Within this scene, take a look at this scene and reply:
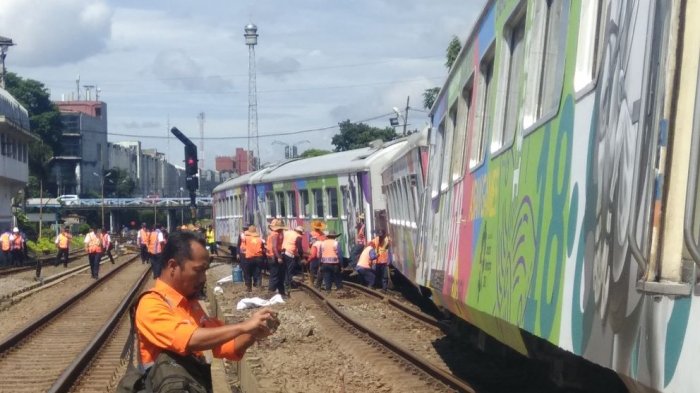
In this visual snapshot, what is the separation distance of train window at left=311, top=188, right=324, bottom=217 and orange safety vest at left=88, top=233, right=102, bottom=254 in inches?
233

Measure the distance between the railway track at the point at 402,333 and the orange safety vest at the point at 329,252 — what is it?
0.72 m

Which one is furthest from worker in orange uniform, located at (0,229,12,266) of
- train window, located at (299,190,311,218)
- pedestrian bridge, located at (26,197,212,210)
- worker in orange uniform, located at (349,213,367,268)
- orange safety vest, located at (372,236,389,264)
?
pedestrian bridge, located at (26,197,212,210)

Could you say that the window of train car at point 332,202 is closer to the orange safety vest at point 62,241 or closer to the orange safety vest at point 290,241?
the orange safety vest at point 290,241

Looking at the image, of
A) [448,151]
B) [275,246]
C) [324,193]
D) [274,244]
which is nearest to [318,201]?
[324,193]

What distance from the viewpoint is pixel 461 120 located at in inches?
361

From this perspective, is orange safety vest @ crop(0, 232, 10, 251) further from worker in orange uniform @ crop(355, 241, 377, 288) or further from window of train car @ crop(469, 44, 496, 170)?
window of train car @ crop(469, 44, 496, 170)

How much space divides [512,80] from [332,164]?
75.0 feet

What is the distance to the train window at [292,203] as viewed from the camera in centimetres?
3158

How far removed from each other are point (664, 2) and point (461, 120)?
5944mm

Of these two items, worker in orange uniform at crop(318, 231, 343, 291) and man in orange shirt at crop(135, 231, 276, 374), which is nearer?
man in orange shirt at crop(135, 231, 276, 374)

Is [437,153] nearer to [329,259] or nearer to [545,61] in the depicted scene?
[545,61]

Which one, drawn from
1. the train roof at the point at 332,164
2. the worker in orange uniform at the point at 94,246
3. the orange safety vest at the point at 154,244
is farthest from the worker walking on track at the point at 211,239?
the orange safety vest at the point at 154,244

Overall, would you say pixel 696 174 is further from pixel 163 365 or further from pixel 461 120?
pixel 461 120

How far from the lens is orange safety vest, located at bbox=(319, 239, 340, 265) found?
23422 millimetres
